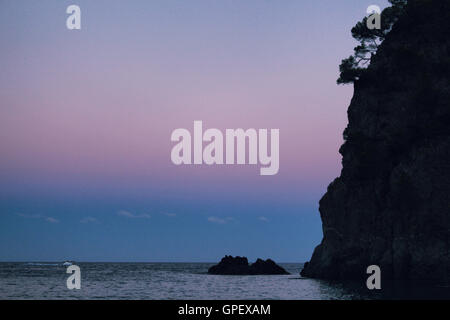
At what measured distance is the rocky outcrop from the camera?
10662cm

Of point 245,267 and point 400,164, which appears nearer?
point 400,164

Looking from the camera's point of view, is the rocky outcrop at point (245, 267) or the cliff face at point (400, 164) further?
the rocky outcrop at point (245, 267)

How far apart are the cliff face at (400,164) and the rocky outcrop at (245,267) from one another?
3227cm

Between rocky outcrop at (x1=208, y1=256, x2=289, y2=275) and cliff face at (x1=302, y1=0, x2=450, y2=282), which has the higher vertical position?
cliff face at (x1=302, y1=0, x2=450, y2=282)

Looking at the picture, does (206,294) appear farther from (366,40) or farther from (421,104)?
(366,40)

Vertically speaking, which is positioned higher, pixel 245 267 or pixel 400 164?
pixel 400 164

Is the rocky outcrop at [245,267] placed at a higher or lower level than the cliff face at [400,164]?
lower

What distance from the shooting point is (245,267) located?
352 ft

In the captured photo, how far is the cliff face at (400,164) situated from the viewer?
63.4 metres

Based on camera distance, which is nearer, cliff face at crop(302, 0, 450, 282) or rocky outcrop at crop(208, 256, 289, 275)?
cliff face at crop(302, 0, 450, 282)

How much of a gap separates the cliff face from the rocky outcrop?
3227 centimetres

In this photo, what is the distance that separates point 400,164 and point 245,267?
159ft
